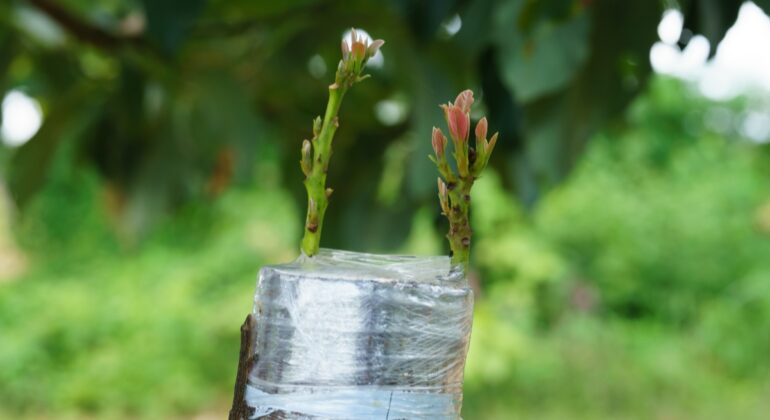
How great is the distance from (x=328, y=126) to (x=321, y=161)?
0.01m

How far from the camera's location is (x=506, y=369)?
4.25 meters

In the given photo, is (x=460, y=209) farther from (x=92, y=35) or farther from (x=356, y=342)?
(x=92, y=35)

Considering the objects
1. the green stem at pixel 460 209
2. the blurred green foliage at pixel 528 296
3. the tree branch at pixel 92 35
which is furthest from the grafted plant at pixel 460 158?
the blurred green foliage at pixel 528 296

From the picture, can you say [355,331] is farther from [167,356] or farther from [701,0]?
[167,356]

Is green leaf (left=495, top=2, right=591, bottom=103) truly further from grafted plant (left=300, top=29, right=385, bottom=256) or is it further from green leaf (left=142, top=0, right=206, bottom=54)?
grafted plant (left=300, top=29, right=385, bottom=256)

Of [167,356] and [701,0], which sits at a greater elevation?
[701,0]

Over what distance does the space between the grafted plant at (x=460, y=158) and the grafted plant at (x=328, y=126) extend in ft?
0.11

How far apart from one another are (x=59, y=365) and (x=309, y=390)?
4346mm

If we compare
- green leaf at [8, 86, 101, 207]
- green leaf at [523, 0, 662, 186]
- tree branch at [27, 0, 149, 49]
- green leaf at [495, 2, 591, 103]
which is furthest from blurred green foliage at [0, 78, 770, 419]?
green leaf at [495, 2, 591, 103]

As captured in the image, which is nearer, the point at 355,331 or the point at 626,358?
the point at 355,331

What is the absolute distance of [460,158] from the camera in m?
0.33

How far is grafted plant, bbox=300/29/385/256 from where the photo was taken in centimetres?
34

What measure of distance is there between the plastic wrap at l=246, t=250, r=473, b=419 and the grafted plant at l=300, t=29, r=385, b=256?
30 mm

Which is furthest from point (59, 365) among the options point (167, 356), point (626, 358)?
point (626, 358)
